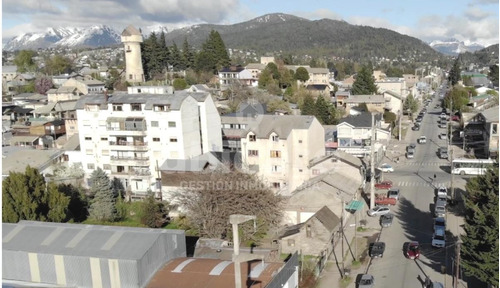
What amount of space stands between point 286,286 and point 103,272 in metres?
6.09

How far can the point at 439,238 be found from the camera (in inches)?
777

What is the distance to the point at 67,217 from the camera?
2486cm

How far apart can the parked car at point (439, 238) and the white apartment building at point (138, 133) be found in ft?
50.5

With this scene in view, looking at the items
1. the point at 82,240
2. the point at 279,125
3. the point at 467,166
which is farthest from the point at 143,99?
the point at 467,166

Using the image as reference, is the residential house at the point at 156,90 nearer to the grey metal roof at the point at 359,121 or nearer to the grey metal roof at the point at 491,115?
the grey metal roof at the point at 359,121

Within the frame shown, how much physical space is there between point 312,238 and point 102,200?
12.7m

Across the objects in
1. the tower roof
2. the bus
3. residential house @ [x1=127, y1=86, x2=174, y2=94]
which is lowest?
the bus

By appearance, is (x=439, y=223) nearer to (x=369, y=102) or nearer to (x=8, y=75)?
(x=369, y=102)

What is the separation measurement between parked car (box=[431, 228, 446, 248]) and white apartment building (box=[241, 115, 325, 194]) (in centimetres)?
874

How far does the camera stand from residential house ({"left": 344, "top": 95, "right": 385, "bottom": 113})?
165 ft

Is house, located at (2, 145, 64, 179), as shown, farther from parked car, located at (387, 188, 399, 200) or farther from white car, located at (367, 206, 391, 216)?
parked car, located at (387, 188, 399, 200)

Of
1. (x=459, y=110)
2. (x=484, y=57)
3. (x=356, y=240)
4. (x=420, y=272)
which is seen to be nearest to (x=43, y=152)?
(x=356, y=240)

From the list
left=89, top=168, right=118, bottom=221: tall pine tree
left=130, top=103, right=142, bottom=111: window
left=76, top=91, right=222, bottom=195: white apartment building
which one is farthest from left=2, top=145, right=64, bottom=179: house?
left=130, top=103, right=142, bottom=111: window

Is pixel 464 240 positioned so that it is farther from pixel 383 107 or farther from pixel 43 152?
pixel 383 107
